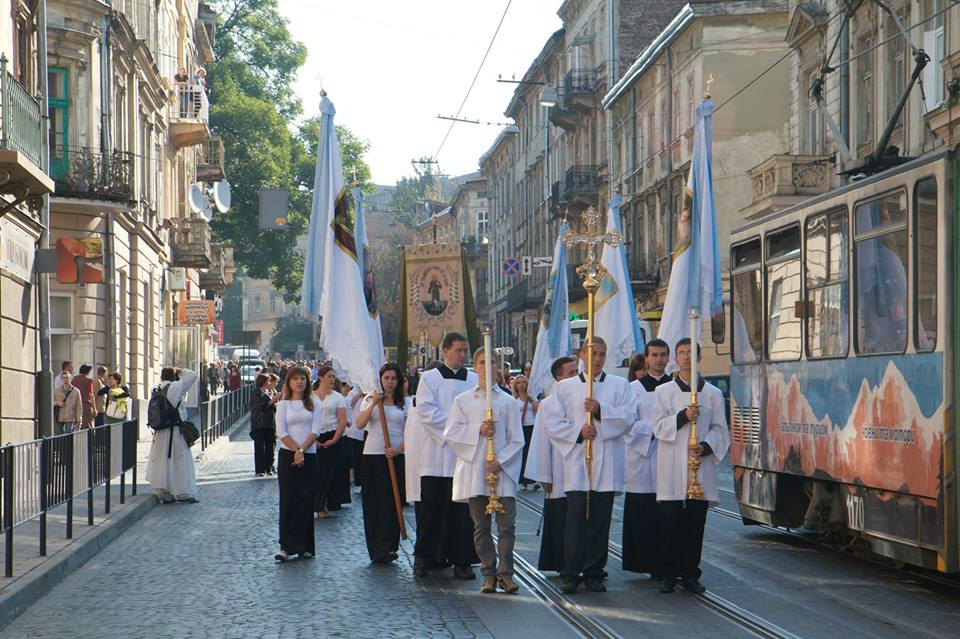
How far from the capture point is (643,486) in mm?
11391

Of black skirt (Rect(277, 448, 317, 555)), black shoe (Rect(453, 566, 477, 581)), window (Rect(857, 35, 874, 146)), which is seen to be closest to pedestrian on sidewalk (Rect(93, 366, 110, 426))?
window (Rect(857, 35, 874, 146))

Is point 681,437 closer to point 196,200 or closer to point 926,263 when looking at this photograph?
point 926,263

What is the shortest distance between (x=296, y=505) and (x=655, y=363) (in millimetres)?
3691

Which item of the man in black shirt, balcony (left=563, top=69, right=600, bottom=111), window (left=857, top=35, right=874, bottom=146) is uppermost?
balcony (left=563, top=69, right=600, bottom=111)

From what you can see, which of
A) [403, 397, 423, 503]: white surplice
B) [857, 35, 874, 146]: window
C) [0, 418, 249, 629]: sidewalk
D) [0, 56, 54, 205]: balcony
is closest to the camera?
[0, 418, 249, 629]: sidewalk

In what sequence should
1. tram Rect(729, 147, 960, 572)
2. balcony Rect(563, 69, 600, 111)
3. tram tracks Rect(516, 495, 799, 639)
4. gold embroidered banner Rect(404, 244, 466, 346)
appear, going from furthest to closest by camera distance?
1. balcony Rect(563, 69, 600, 111)
2. gold embroidered banner Rect(404, 244, 466, 346)
3. tram Rect(729, 147, 960, 572)
4. tram tracks Rect(516, 495, 799, 639)

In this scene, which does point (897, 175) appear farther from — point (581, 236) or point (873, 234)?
point (581, 236)

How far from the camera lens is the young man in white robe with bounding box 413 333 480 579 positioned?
11664mm

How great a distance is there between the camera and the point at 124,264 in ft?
110

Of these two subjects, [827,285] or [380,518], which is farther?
[380,518]

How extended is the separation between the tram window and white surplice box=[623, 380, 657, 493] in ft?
7.01

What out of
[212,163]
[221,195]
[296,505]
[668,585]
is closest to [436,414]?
[296,505]

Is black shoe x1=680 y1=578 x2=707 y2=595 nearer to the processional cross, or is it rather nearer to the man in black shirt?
the processional cross

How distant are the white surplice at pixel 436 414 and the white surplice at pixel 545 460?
0.78 meters
